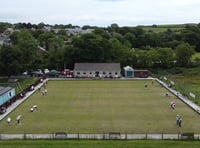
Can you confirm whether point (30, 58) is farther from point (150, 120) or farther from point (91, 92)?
point (150, 120)

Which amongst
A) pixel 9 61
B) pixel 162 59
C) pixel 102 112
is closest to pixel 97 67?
pixel 162 59

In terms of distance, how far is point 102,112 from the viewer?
32.6 meters

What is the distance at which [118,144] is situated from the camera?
72.4 feet

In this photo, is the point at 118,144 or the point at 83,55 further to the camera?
the point at 83,55

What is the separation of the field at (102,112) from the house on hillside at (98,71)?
12135mm

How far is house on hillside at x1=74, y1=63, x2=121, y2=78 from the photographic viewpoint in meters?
60.3

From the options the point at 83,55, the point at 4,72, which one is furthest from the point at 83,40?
the point at 4,72

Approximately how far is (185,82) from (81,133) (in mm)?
30507

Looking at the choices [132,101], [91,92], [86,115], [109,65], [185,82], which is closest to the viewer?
[86,115]

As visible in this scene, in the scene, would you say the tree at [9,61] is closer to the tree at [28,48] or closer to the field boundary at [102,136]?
the tree at [28,48]

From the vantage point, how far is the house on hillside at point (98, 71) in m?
60.3

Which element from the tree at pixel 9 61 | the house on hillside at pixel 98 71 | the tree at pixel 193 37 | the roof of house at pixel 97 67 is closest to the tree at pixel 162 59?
the roof of house at pixel 97 67

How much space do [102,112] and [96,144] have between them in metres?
10.6

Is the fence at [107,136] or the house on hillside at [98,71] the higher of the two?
the fence at [107,136]
